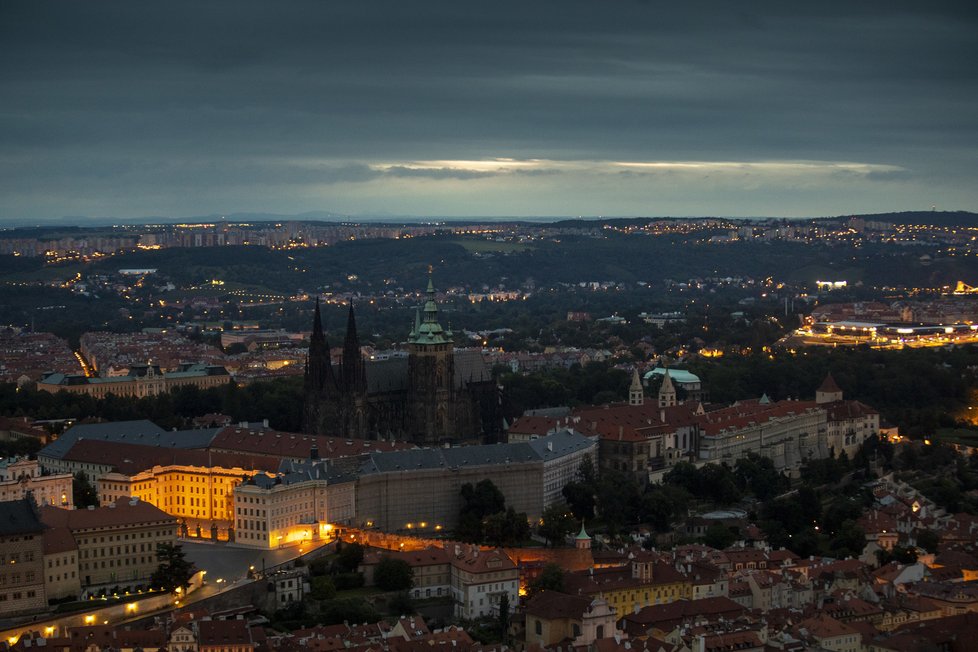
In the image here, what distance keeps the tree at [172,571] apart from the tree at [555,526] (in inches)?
514

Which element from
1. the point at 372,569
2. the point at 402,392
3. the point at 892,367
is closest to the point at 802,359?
the point at 892,367

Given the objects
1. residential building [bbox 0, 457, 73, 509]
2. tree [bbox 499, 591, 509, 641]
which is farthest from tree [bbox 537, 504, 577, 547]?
residential building [bbox 0, 457, 73, 509]

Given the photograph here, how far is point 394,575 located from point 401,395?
25454mm

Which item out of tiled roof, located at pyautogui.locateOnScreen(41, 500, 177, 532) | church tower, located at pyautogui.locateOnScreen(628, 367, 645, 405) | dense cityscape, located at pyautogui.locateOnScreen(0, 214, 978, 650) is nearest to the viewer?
dense cityscape, located at pyautogui.locateOnScreen(0, 214, 978, 650)

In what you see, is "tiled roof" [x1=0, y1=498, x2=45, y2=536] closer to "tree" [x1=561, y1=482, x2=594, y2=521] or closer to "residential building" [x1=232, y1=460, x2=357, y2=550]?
"residential building" [x1=232, y1=460, x2=357, y2=550]

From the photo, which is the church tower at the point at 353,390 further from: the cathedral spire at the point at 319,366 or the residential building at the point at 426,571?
the residential building at the point at 426,571

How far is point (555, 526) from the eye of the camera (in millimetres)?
67125

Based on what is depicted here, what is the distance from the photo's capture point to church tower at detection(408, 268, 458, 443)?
8438 centimetres

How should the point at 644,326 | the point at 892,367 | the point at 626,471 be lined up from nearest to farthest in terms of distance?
the point at 626,471
the point at 892,367
the point at 644,326

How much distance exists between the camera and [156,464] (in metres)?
72.7

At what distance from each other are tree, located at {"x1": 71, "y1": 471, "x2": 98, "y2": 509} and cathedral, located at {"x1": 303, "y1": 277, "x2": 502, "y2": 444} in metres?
13.2

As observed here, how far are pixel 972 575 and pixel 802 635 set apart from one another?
11.2 metres

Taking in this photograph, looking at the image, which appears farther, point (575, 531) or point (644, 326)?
point (644, 326)

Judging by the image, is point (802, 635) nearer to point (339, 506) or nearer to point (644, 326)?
point (339, 506)
